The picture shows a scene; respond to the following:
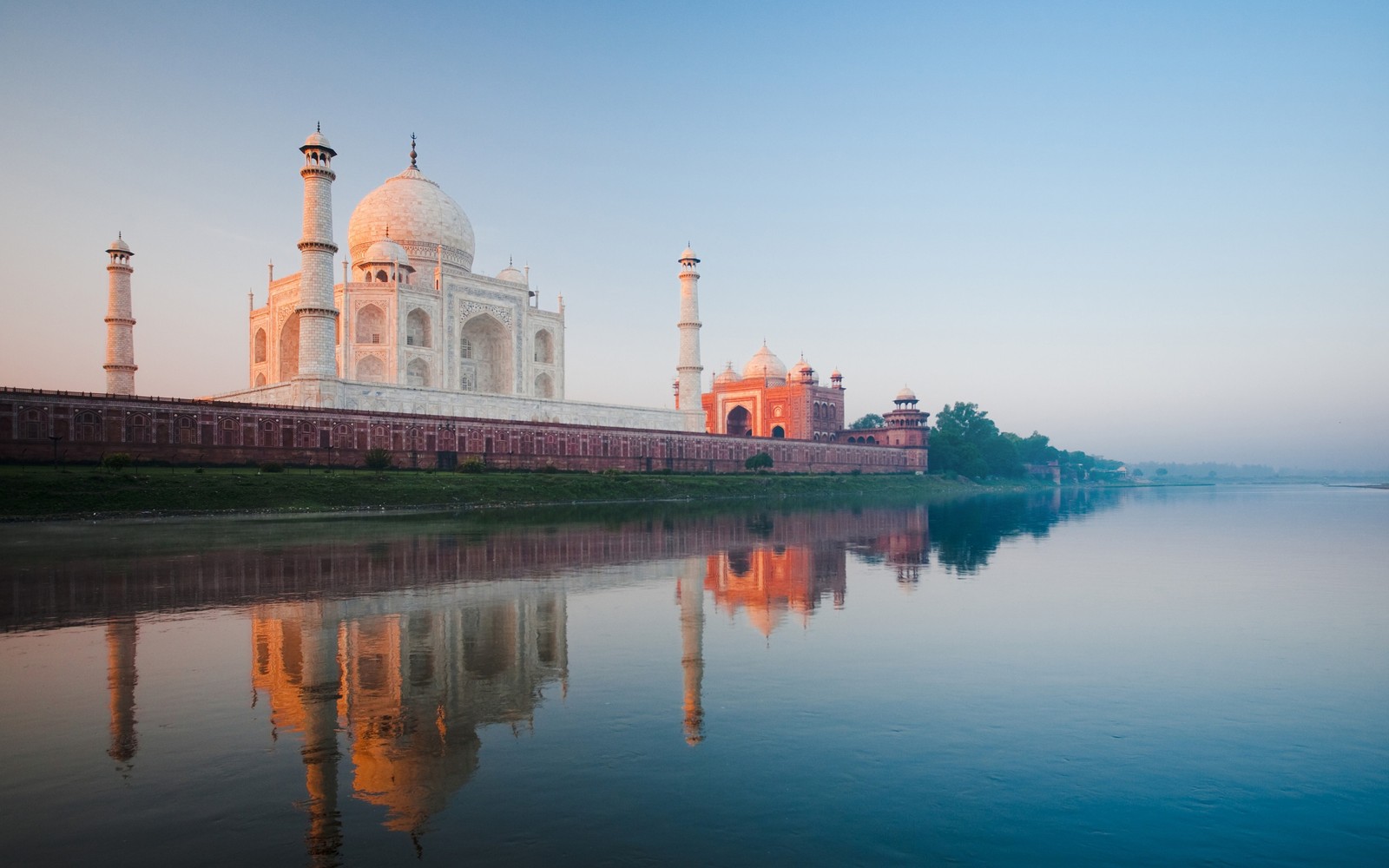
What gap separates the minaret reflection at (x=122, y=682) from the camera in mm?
4966

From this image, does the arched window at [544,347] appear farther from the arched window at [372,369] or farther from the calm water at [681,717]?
the calm water at [681,717]

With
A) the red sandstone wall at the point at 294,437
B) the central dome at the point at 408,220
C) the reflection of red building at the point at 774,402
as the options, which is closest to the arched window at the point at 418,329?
the central dome at the point at 408,220

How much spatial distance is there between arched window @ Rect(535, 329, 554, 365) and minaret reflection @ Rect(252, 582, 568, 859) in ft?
131

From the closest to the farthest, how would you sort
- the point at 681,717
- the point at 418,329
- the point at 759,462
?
the point at 681,717
the point at 418,329
the point at 759,462

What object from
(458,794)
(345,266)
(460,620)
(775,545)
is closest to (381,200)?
(345,266)

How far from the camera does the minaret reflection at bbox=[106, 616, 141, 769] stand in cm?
497

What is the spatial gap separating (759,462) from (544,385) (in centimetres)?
1373

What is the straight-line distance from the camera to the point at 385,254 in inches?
1665

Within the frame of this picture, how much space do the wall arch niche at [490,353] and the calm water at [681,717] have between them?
113 feet

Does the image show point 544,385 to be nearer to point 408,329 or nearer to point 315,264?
point 408,329

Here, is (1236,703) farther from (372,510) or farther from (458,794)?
(372,510)

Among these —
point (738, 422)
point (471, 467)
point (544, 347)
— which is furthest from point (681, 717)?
point (738, 422)

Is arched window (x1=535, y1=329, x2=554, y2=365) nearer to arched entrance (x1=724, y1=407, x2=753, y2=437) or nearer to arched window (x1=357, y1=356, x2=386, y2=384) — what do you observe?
arched window (x1=357, y1=356, x2=386, y2=384)

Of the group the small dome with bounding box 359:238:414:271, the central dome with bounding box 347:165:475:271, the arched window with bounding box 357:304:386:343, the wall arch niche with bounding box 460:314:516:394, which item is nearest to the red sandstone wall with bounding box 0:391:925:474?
the wall arch niche with bounding box 460:314:516:394
